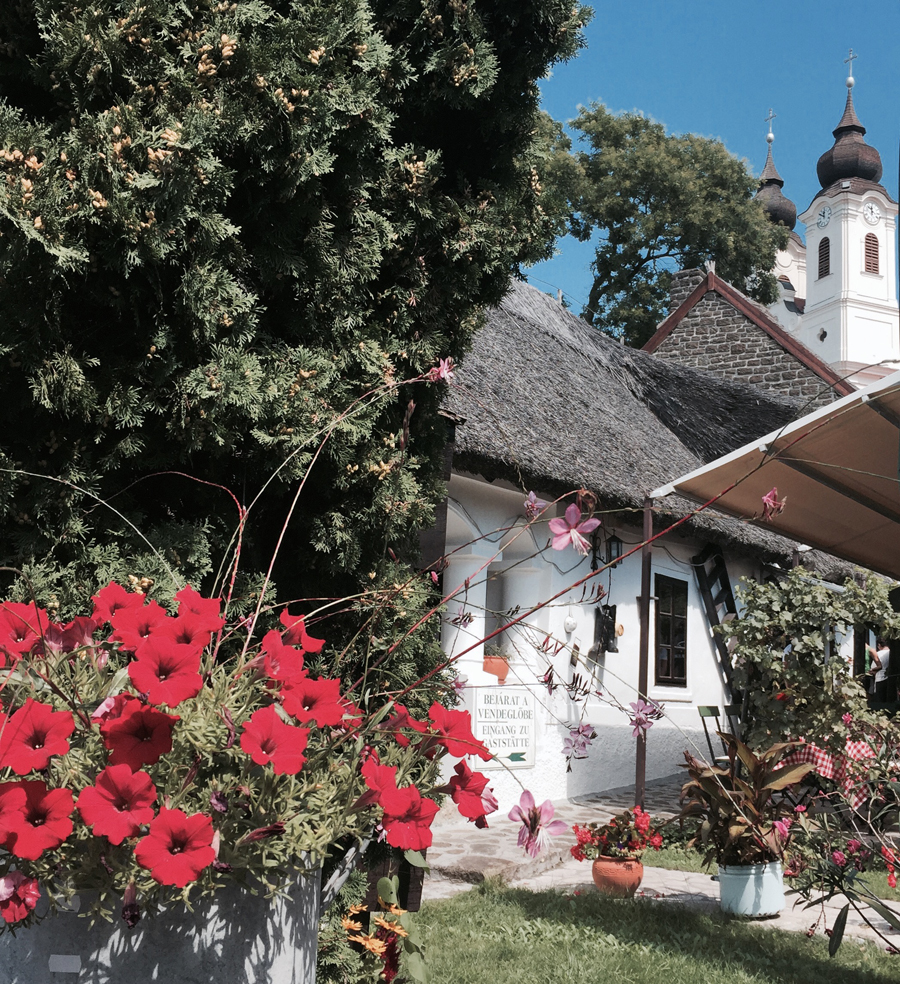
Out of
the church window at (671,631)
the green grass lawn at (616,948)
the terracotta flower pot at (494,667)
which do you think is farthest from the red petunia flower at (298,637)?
the church window at (671,631)

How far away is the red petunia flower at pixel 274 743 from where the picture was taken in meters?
1.02

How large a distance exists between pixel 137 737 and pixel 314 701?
0.22 metres

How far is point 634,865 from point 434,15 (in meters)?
4.05

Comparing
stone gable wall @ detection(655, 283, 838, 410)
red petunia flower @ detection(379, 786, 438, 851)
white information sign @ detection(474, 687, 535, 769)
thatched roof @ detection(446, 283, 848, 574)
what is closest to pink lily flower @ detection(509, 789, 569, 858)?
red petunia flower @ detection(379, 786, 438, 851)

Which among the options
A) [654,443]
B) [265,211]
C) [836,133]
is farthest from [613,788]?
[836,133]

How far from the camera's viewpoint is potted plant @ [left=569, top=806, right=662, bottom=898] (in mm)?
4855

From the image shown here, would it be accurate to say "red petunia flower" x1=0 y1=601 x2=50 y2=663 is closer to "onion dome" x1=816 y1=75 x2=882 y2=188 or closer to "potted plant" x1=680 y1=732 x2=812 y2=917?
"potted plant" x1=680 y1=732 x2=812 y2=917

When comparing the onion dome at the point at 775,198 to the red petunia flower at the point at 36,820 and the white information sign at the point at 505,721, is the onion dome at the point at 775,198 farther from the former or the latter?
the red petunia flower at the point at 36,820

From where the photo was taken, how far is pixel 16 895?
3.30 feet

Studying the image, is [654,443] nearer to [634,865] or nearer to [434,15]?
[634,865]

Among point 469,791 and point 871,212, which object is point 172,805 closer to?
point 469,791

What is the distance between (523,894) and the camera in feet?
16.4

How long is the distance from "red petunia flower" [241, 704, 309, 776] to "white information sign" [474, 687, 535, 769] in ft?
19.7

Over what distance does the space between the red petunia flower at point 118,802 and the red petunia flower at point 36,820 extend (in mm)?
20
